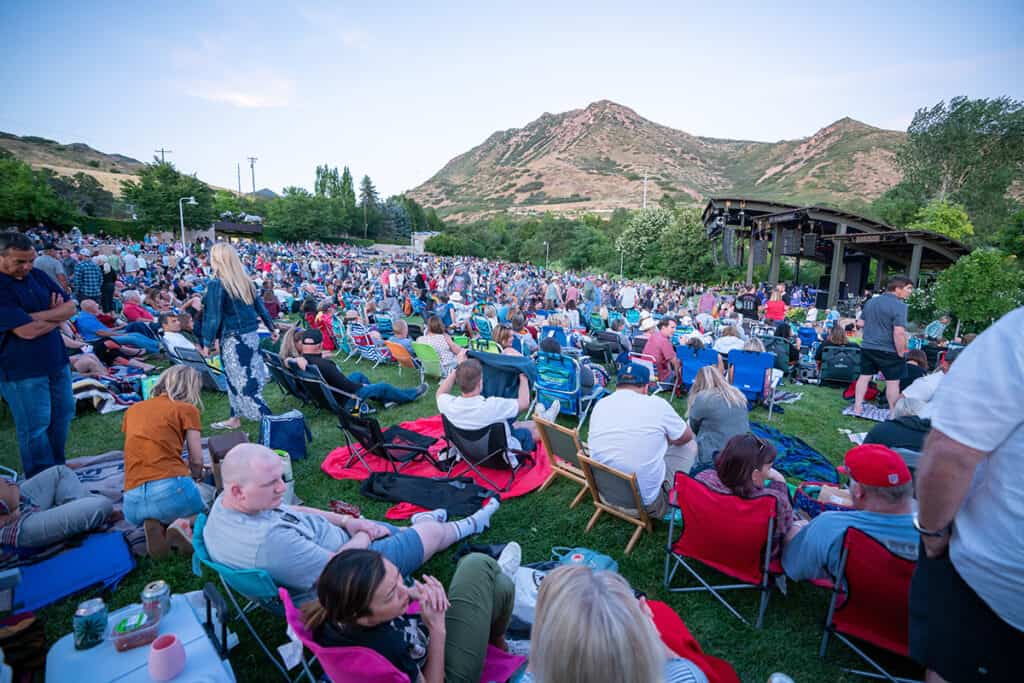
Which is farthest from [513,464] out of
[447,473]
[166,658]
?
[166,658]

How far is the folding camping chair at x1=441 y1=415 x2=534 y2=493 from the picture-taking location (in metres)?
4.21

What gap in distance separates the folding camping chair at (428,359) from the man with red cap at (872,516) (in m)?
5.56

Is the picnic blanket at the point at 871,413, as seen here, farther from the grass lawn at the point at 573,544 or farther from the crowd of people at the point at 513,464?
the grass lawn at the point at 573,544

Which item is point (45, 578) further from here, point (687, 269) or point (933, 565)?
point (687, 269)

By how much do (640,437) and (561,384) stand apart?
261 centimetres

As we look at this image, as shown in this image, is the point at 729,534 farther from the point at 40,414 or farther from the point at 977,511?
the point at 40,414

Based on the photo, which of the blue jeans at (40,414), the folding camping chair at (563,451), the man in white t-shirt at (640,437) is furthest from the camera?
the folding camping chair at (563,451)

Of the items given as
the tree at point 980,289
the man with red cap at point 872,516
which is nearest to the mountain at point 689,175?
the tree at point 980,289

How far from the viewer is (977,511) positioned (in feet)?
4.43

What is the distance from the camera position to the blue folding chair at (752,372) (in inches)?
264

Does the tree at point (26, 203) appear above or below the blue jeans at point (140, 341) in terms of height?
above

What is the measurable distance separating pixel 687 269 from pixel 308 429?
126 feet

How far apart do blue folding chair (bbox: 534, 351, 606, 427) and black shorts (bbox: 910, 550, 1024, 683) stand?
4244 mm

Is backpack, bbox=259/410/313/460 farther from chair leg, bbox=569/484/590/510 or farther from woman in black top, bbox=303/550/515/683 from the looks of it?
woman in black top, bbox=303/550/515/683
